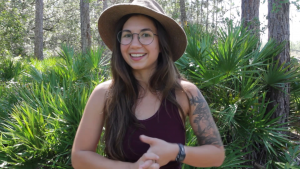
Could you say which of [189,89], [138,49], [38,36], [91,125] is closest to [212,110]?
[189,89]

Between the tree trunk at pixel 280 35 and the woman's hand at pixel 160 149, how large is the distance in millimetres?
3279

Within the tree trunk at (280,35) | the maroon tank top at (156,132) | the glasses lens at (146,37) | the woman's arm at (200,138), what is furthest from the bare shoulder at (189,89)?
the tree trunk at (280,35)

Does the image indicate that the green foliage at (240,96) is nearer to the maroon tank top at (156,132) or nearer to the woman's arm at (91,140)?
the maroon tank top at (156,132)

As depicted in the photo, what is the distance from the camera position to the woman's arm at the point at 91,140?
1.55 meters

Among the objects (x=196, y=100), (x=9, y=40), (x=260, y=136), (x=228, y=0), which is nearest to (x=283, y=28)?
(x=260, y=136)

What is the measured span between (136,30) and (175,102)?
53 cm

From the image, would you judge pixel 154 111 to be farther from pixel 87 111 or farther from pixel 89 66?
pixel 89 66

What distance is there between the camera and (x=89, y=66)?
537 centimetres

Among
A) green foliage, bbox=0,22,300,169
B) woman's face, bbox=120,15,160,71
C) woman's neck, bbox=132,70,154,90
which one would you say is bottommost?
green foliage, bbox=0,22,300,169

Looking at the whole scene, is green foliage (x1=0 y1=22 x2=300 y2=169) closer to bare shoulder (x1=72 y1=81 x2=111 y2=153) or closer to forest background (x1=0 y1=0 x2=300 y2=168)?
forest background (x1=0 y1=0 x2=300 y2=168)

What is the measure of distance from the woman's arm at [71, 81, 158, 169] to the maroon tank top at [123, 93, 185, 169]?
0.14m

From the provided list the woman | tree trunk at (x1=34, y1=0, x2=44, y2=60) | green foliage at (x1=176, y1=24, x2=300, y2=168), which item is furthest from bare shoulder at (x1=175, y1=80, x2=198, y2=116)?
tree trunk at (x1=34, y1=0, x2=44, y2=60)

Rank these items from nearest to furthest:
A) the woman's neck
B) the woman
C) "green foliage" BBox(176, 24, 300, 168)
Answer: the woman → the woman's neck → "green foliage" BBox(176, 24, 300, 168)

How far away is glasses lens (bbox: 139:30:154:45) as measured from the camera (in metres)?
1.71
